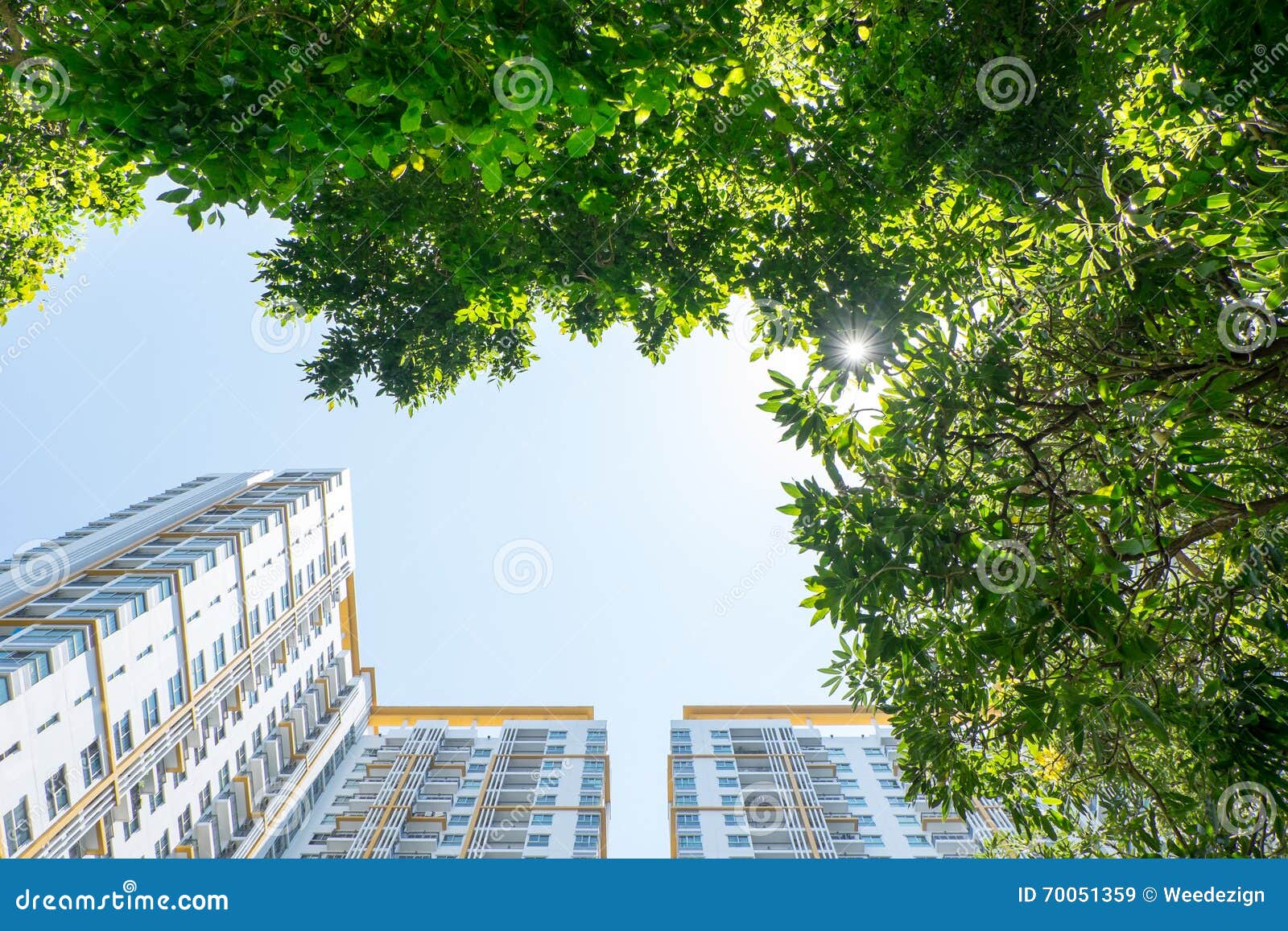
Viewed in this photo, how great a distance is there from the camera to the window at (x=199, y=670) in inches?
1059

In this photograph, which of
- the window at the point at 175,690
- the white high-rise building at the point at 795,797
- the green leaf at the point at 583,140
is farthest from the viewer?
the white high-rise building at the point at 795,797

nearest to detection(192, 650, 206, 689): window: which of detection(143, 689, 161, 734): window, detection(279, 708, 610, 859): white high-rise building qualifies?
detection(143, 689, 161, 734): window

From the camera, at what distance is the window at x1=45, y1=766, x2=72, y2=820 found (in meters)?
20.1

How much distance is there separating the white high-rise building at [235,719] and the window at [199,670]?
7 cm

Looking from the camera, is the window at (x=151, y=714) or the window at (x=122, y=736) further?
the window at (x=151, y=714)

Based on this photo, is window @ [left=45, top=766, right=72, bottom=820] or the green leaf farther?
window @ [left=45, top=766, right=72, bottom=820]

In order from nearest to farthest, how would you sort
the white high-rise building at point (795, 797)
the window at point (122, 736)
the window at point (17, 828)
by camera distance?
the window at point (17, 828) → the window at point (122, 736) → the white high-rise building at point (795, 797)

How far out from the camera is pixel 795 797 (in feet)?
115

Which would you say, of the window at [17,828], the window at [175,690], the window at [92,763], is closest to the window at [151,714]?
the window at [175,690]

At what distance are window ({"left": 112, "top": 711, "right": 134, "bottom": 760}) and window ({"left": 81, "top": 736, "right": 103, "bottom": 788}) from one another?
55 centimetres

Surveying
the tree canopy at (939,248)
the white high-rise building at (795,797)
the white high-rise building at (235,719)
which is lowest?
the white high-rise building at (795,797)

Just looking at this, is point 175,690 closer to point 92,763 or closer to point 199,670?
point 199,670

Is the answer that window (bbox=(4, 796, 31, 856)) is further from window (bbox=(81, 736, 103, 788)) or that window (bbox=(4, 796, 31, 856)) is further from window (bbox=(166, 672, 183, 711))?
window (bbox=(166, 672, 183, 711))

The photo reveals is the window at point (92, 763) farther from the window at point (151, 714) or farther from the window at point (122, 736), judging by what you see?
the window at point (151, 714)
